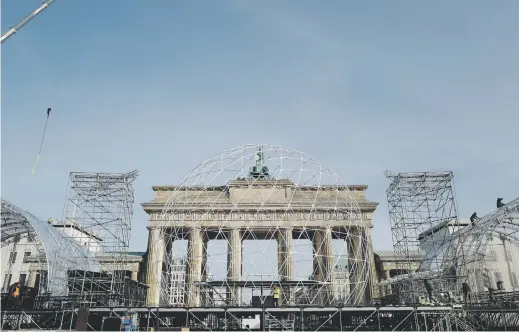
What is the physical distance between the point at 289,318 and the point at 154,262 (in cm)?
2880

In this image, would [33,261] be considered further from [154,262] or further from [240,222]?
[240,222]

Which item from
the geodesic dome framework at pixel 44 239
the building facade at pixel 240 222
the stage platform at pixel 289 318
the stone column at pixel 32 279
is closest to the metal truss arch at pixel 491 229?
the stage platform at pixel 289 318

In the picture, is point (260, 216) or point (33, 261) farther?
point (33, 261)

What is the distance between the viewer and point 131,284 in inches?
1967

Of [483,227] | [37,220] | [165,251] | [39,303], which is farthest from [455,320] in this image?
[165,251]

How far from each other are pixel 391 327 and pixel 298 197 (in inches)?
1200

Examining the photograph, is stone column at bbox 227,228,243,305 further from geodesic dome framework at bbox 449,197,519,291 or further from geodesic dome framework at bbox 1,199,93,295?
Result: geodesic dome framework at bbox 449,197,519,291

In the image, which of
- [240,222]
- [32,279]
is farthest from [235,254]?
[32,279]

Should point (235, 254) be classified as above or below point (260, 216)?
below

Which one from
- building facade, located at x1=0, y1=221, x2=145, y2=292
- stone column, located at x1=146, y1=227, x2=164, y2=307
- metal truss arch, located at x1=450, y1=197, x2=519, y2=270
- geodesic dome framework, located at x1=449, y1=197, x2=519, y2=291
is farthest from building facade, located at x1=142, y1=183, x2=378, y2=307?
metal truss arch, located at x1=450, y1=197, x2=519, y2=270

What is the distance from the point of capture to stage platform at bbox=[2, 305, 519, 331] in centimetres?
2953

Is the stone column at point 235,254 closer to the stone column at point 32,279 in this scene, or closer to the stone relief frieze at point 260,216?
the stone relief frieze at point 260,216

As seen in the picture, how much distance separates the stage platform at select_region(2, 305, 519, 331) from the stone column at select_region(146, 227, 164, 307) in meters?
22.1

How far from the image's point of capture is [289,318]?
36750 mm
